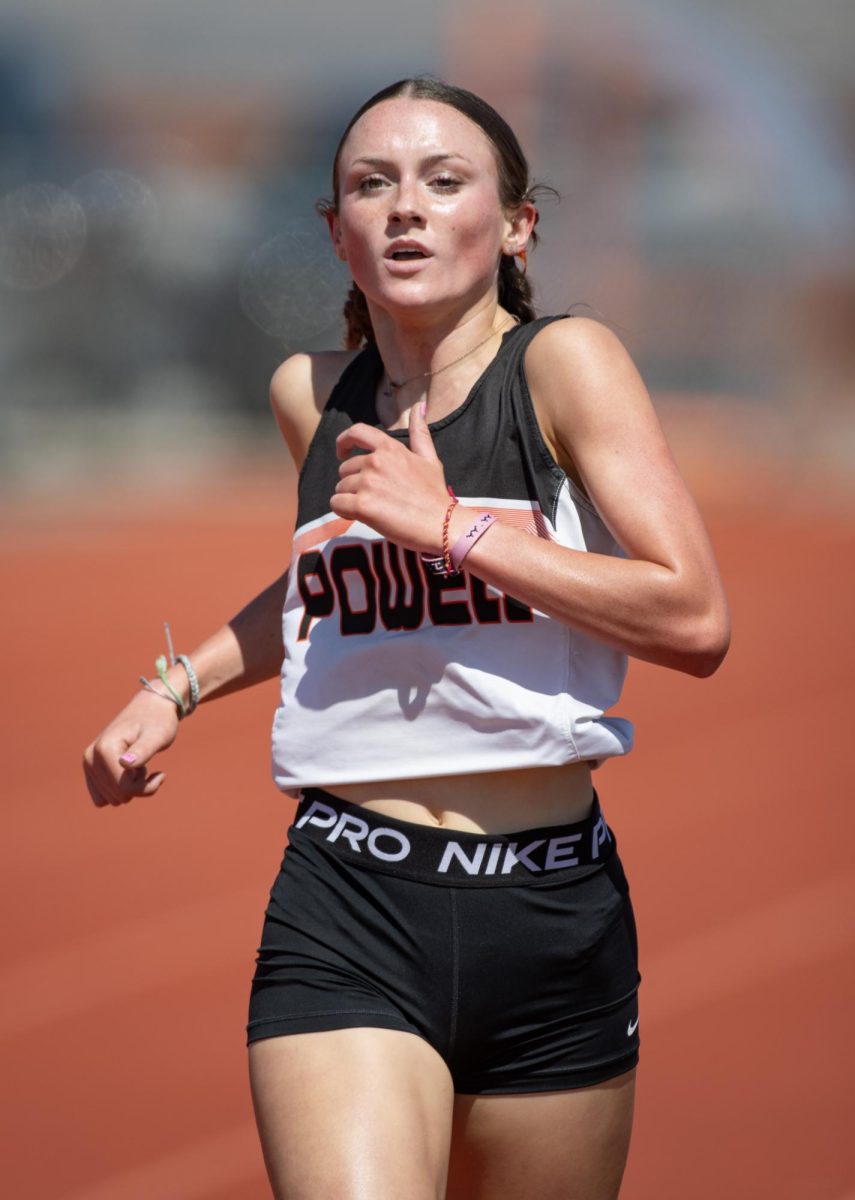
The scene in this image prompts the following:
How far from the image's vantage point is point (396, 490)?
2.38m

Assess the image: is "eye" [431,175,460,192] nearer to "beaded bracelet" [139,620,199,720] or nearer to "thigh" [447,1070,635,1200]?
"beaded bracelet" [139,620,199,720]

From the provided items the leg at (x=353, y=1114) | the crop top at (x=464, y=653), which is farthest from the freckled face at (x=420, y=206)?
the leg at (x=353, y=1114)

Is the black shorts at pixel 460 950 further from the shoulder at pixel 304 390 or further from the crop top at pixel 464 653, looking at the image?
the shoulder at pixel 304 390

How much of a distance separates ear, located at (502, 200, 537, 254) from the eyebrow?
156 mm

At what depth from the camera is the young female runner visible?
2.36 meters

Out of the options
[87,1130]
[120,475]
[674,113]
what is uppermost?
[674,113]

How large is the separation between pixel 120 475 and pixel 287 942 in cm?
1864

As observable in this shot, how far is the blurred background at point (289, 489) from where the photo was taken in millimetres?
5215

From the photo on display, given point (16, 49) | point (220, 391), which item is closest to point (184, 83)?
point (16, 49)

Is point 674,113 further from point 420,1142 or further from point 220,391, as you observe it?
point 420,1142

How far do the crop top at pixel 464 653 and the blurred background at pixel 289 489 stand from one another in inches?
18.7

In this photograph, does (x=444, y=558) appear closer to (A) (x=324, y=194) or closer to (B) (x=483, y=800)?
(B) (x=483, y=800)

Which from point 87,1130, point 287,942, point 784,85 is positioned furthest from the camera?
point 784,85

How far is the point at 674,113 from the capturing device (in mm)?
25438
